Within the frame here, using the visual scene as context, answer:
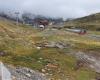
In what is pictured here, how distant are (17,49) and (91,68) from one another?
20694mm

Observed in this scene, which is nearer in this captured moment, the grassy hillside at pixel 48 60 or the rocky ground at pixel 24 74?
the rocky ground at pixel 24 74

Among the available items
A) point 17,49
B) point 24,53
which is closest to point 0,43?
point 17,49

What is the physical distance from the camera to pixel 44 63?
238 ft

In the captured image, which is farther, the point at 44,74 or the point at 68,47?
the point at 68,47

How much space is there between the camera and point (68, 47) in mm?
95000

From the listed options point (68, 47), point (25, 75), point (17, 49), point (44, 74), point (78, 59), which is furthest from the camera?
point (68, 47)

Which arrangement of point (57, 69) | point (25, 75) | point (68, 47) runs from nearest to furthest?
point (25, 75)
point (57, 69)
point (68, 47)

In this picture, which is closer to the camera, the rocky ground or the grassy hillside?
the rocky ground

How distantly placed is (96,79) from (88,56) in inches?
649

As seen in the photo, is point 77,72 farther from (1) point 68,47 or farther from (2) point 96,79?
(1) point 68,47

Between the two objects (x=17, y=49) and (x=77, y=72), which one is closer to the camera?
(x=77, y=72)

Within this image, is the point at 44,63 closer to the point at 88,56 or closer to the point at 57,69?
the point at 57,69

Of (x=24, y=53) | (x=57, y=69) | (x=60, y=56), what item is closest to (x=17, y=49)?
(x=24, y=53)

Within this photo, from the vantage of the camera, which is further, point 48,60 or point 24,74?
point 48,60
